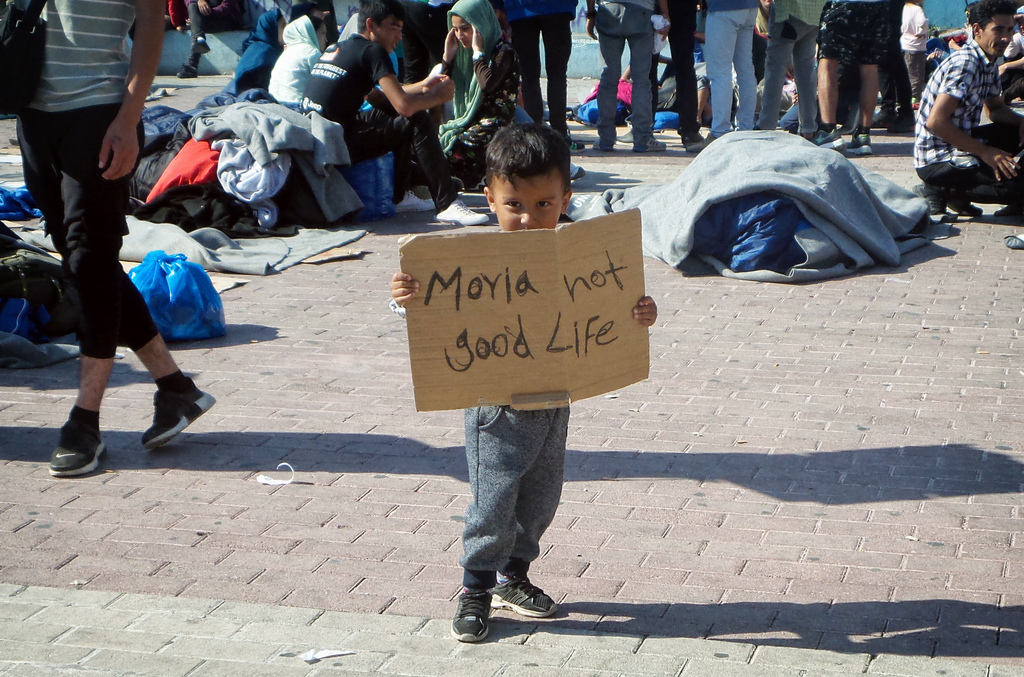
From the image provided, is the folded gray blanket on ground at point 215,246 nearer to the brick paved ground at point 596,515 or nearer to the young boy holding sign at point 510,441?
the brick paved ground at point 596,515

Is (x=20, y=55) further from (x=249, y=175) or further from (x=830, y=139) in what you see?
(x=830, y=139)

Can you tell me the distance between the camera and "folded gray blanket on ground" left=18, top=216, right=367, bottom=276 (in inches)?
285

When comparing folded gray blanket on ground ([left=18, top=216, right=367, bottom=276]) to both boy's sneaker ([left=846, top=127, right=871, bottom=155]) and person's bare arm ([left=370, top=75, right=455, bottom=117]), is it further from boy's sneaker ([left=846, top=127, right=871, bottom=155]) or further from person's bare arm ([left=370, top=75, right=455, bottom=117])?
boy's sneaker ([left=846, top=127, right=871, bottom=155])

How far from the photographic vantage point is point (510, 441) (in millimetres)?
2850

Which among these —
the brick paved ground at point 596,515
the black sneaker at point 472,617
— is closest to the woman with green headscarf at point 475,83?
the brick paved ground at point 596,515

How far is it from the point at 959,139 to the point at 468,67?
3.72 metres

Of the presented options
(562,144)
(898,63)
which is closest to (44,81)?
(562,144)

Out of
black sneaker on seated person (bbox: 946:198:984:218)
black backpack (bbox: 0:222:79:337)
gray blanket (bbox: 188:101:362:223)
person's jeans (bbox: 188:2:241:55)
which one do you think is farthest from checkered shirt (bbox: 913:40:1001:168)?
person's jeans (bbox: 188:2:241:55)

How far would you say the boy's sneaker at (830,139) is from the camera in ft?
37.1

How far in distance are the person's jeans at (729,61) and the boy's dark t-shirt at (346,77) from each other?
4.17 metres

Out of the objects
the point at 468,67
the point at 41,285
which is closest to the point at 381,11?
the point at 468,67

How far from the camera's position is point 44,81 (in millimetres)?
3877

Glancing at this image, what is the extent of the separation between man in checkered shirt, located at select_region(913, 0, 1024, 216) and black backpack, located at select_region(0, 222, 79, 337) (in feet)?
18.7

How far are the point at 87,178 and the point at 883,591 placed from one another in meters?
2.80
